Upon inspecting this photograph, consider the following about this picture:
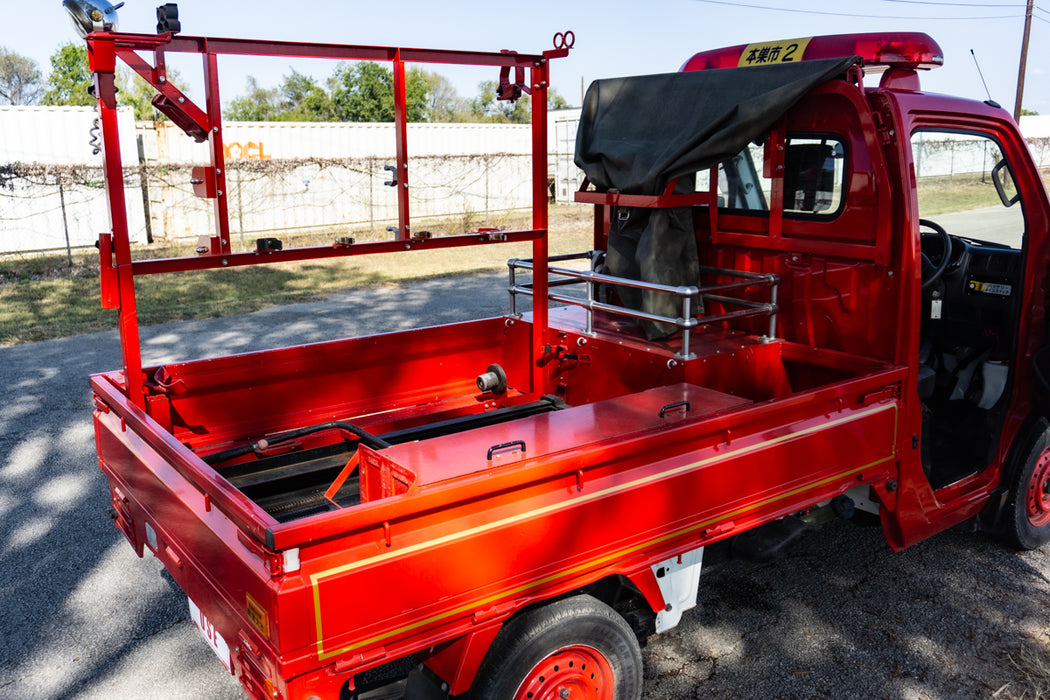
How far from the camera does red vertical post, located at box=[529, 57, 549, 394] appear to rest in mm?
4281

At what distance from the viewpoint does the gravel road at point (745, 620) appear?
354 centimetres

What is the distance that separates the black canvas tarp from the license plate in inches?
92.8

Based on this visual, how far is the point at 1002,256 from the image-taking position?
4418mm

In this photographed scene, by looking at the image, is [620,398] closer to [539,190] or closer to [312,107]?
[539,190]

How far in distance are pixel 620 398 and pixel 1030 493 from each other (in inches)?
101

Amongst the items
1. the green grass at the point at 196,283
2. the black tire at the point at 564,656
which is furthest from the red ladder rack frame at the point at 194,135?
the green grass at the point at 196,283

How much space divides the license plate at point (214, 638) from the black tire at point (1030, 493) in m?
3.77

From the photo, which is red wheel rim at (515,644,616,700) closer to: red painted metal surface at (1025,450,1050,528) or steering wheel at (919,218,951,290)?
steering wheel at (919,218,951,290)

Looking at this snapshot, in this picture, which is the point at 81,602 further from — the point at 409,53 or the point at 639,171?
the point at 639,171

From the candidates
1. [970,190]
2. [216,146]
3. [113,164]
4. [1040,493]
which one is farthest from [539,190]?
[1040,493]

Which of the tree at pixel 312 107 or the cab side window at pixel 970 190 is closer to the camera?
the cab side window at pixel 970 190

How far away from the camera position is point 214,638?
9.32ft

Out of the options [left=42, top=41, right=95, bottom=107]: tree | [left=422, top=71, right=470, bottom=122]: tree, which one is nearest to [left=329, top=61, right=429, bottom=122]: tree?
[left=42, top=41, right=95, bottom=107]: tree

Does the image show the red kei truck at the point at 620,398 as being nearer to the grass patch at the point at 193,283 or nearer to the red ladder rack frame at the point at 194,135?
the red ladder rack frame at the point at 194,135
